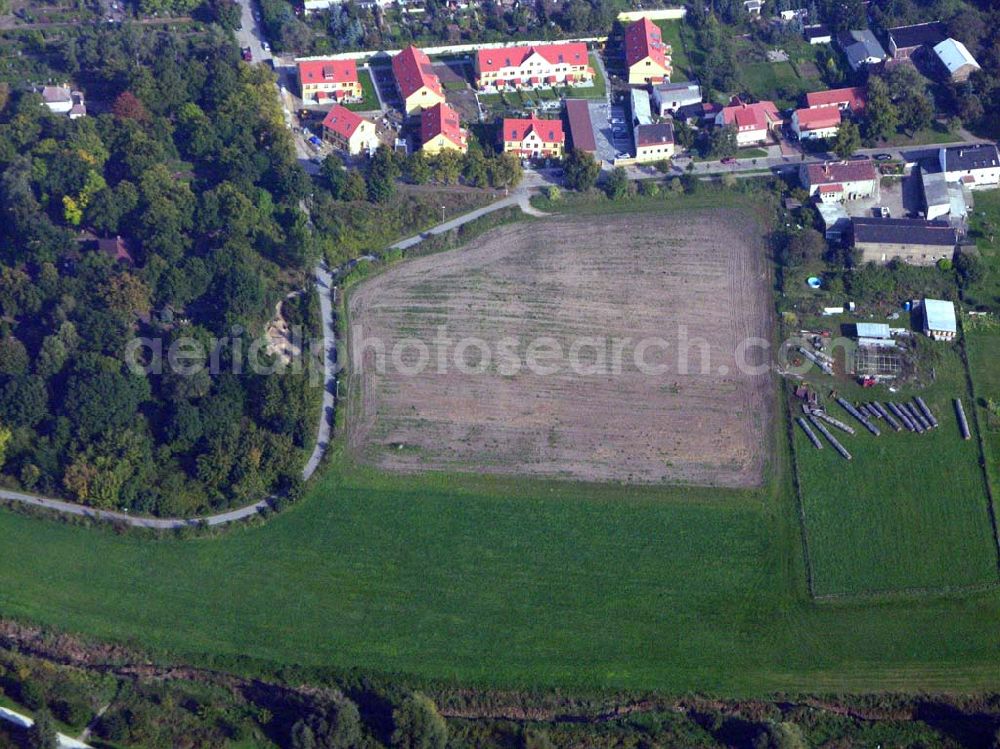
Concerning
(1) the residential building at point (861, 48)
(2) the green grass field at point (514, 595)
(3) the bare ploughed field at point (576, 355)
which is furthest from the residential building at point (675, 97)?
(2) the green grass field at point (514, 595)

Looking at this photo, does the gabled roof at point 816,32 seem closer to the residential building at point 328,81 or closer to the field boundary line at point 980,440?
the field boundary line at point 980,440

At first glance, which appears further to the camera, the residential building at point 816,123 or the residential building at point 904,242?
the residential building at point 816,123

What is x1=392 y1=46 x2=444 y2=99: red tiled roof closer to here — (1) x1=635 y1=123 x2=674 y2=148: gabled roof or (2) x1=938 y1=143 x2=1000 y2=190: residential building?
(1) x1=635 y1=123 x2=674 y2=148: gabled roof

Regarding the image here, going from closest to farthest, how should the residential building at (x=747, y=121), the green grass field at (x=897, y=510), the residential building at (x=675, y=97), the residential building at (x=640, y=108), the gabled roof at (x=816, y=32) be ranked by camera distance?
1. the green grass field at (x=897, y=510)
2. the residential building at (x=747, y=121)
3. the residential building at (x=640, y=108)
4. the residential building at (x=675, y=97)
5. the gabled roof at (x=816, y=32)

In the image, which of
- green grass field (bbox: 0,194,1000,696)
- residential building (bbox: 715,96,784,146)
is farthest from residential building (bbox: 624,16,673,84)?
green grass field (bbox: 0,194,1000,696)

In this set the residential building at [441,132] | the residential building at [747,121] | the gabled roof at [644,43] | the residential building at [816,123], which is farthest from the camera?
the gabled roof at [644,43]

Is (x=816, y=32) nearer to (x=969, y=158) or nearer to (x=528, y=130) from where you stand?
(x=969, y=158)

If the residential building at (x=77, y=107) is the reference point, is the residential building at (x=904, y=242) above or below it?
below

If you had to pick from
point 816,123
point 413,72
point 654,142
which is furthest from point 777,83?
point 413,72
